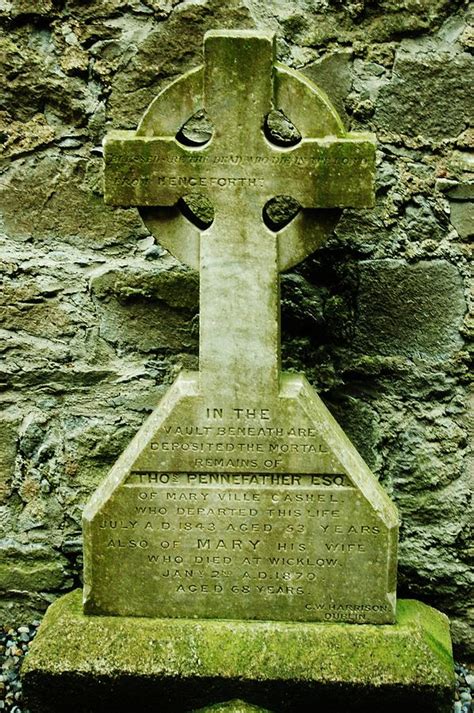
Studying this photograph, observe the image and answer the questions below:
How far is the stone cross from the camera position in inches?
101

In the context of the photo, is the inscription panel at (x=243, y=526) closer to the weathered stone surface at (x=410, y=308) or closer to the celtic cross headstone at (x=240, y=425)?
the celtic cross headstone at (x=240, y=425)

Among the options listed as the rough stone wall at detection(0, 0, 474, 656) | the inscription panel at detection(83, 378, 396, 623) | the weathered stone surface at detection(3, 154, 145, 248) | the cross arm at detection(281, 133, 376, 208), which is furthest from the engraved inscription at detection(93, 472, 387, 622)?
the weathered stone surface at detection(3, 154, 145, 248)

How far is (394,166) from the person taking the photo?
311 cm

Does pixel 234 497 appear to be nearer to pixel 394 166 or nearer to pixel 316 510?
pixel 316 510

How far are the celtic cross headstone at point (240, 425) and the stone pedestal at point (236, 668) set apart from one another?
0.08 meters

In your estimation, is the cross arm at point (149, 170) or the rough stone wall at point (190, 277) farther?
the rough stone wall at point (190, 277)

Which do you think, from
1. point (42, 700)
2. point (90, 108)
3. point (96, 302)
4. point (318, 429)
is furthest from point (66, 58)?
point (42, 700)

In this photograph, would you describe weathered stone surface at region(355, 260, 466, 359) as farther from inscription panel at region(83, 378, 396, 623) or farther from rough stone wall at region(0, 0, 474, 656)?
inscription panel at region(83, 378, 396, 623)

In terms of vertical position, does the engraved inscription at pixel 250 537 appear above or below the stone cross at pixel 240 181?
below

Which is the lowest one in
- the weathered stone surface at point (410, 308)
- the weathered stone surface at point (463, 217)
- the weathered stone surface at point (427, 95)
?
the weathered stone surface at point (410, 308)

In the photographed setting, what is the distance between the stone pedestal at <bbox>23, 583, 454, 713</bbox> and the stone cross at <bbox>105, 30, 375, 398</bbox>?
2.39 feet

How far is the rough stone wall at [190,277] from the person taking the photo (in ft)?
10.1

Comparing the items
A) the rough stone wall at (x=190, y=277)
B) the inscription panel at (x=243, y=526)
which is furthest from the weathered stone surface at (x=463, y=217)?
the inscription panel at (x=243, y=526)

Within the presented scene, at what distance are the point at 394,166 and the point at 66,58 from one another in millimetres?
1179
